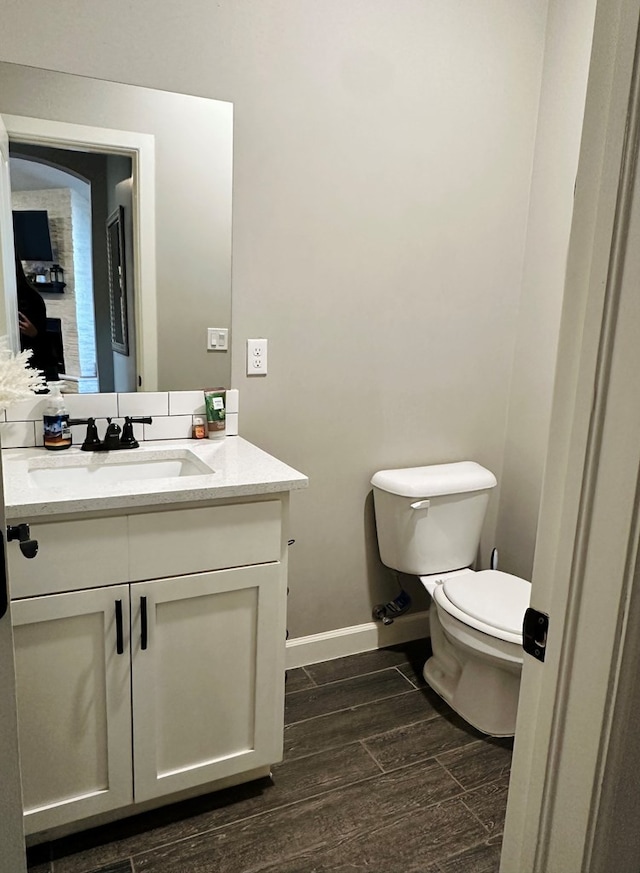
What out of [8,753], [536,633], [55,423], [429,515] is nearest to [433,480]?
[429,515]

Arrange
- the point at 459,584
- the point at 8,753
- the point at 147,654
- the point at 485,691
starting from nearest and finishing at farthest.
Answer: the point at 8,753 → the point at 147,654 → the point at 485,691 → the point at 459,584

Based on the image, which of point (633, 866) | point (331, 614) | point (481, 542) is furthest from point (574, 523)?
point (481, 542)

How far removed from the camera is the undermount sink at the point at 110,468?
171cm

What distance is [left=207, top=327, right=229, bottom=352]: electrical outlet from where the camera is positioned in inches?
79.7

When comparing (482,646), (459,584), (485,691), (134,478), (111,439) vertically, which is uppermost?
(111,439)

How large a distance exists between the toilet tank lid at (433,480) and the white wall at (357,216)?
0.31 feet

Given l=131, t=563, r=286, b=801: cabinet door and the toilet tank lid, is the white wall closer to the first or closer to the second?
the toilet tank lid

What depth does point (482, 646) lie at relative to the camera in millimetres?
1968

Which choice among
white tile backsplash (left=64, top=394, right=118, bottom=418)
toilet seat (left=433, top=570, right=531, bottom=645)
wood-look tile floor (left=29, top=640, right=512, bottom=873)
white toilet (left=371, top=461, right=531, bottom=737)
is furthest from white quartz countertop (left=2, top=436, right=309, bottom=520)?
wood-look tile floor (left=29, top=640, right=512, bottom=873)

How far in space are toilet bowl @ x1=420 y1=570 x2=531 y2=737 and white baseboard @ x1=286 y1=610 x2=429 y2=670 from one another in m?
0.32

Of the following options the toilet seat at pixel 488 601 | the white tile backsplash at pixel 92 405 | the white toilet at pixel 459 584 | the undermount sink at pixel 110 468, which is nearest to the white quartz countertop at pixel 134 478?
the undermount sink at pixel 110 468

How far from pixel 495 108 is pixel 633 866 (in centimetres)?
236

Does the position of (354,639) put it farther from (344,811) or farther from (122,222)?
(122,222)

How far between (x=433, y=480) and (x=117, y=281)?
126cm
